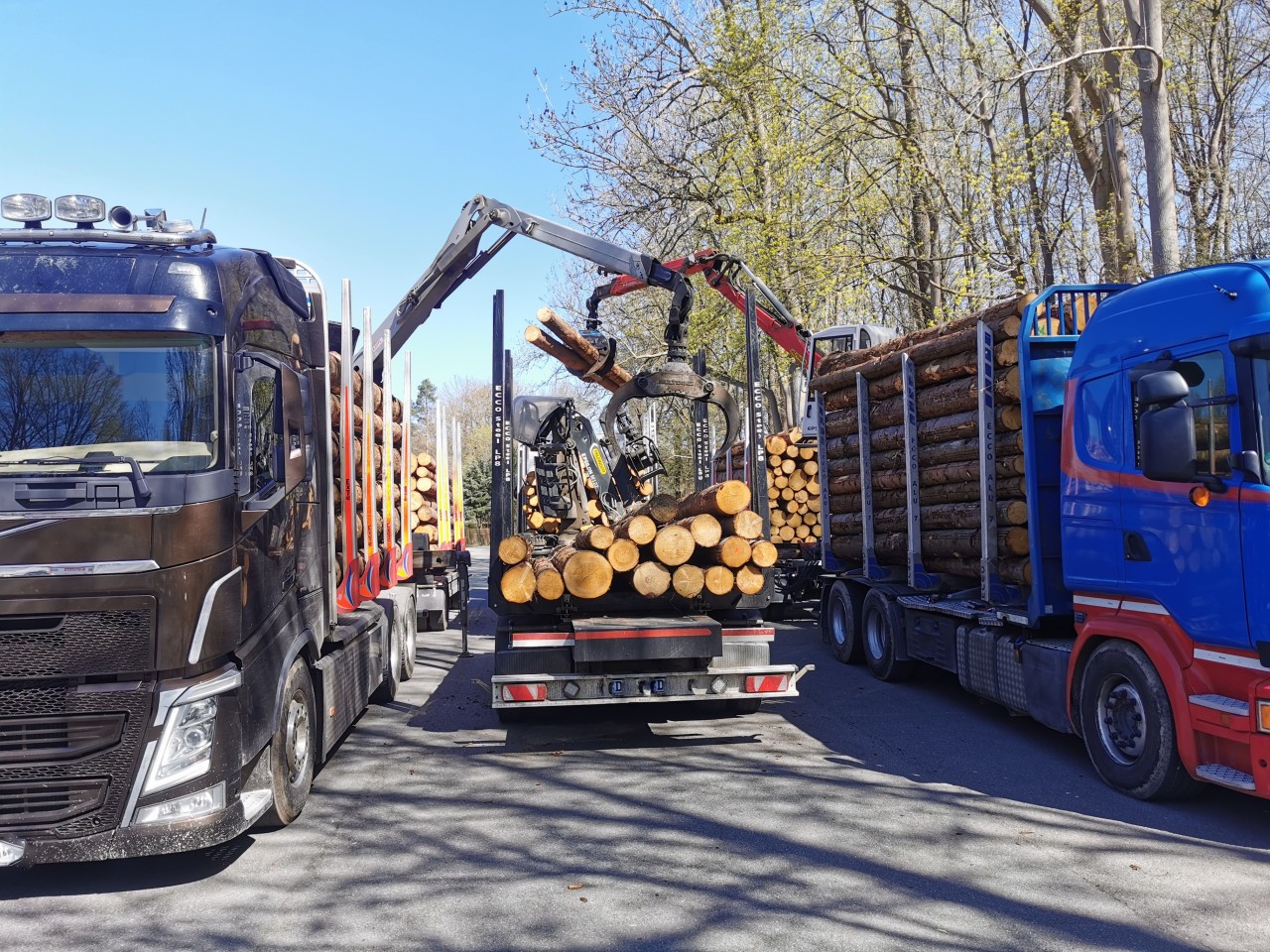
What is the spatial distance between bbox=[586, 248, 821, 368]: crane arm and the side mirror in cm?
497

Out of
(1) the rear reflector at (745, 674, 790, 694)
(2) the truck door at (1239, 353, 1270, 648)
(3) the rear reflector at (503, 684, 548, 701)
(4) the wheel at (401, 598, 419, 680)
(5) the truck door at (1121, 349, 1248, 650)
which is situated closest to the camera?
(2) the truck door at (1239, 353, 1270, 648)

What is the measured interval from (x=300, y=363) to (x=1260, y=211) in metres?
27.5

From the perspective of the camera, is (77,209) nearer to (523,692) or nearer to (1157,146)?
(523,692)

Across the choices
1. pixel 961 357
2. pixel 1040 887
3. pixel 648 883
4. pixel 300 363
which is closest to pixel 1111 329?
pixel 961 357

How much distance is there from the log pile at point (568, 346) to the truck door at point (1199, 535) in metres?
5.52

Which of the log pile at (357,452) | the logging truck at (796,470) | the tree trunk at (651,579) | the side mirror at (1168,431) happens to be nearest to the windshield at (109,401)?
the log pile at (357,452)

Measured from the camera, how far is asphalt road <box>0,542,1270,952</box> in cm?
417

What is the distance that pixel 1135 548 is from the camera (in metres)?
6.02

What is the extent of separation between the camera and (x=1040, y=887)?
4.56 metres

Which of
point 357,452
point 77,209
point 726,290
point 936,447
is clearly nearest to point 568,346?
point 357,452

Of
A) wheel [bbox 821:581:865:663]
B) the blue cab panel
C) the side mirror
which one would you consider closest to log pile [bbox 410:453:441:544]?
wheel [bbox 821:581:865:663]

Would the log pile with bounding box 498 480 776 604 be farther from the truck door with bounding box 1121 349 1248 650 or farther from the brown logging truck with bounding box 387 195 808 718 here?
the truck door with bounding box 1121 349 1248 650

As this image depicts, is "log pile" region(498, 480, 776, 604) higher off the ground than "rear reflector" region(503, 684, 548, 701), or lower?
higher

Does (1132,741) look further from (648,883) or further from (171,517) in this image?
(171,517)
